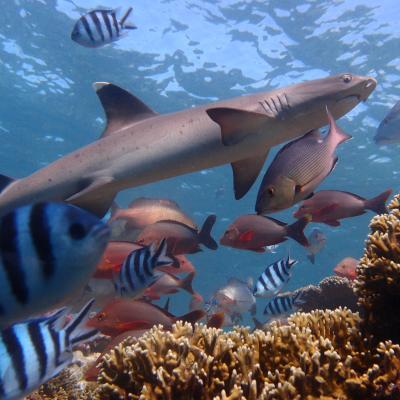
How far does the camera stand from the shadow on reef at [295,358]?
8.23ft

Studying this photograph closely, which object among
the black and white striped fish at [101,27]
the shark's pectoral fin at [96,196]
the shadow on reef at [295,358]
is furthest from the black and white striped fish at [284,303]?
the black and white striped fish at [101,27]

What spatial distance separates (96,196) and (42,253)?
10.1 ft

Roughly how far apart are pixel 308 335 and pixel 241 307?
30.3ft

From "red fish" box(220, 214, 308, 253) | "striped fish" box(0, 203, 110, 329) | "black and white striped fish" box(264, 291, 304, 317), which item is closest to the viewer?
"striped fish" box(0, 203, 110, 329)

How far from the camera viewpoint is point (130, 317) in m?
4.54

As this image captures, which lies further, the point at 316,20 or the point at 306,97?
the point at 316,20

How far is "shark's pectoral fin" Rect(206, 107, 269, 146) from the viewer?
12.6 feet

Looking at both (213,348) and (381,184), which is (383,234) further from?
(381,184)

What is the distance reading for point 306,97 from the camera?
4.16 m

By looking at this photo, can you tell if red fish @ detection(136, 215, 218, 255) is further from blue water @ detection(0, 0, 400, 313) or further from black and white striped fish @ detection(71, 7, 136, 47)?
blue water @ detection(0, 0, 400, 313)

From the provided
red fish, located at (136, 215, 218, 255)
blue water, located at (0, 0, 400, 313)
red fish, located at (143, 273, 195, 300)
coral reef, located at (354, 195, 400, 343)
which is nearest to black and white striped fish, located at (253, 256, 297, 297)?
red fish, located at (143, 273, 195, 300)

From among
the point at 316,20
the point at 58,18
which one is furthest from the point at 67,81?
the point at 316,20

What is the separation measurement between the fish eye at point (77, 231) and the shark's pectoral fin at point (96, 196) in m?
2.84

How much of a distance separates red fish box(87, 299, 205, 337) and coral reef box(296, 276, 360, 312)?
4.27 m
